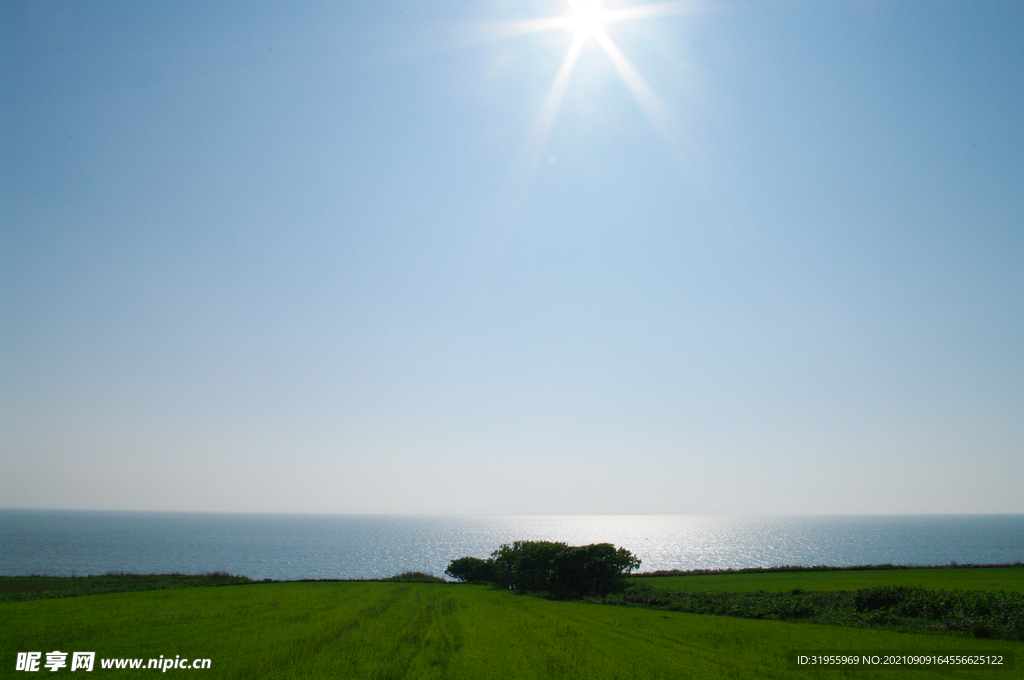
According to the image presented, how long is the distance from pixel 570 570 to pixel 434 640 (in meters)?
33.2

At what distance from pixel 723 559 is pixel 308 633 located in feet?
509

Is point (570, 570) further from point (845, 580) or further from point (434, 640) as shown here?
point (434, 640)

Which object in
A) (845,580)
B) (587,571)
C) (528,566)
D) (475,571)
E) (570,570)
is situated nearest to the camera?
(845,580)

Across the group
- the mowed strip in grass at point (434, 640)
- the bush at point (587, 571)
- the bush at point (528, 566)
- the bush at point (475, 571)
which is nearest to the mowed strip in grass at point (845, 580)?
the bush at point (587, 571)

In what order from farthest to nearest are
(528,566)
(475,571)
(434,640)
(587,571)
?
1. (475,571)
2. (528,566)
3. (587,571)
4. (434,640)

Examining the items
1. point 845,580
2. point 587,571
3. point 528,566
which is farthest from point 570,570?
point 845,580

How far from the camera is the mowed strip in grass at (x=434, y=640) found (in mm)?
24625

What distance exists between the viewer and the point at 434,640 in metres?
31.6

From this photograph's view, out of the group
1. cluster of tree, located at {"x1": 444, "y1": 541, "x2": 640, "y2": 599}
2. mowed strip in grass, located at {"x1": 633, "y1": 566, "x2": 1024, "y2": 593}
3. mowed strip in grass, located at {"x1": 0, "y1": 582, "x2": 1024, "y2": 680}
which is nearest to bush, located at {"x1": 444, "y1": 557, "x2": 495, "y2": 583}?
cluster of tree, located at {"x1": 444, "y1": 541, "x2": 640, "y2": 599}

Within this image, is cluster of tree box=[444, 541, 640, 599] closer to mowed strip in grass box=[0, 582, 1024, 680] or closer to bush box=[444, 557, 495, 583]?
bush box=[444, 557, 495, 583]

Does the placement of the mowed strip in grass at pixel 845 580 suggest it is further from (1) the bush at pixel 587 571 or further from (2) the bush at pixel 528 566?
(2) the bush at pixel 528 566

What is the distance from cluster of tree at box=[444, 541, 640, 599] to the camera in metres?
60.4


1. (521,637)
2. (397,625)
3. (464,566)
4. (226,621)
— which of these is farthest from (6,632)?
(464,566)

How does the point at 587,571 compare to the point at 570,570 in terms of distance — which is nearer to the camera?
the point at 587,571
